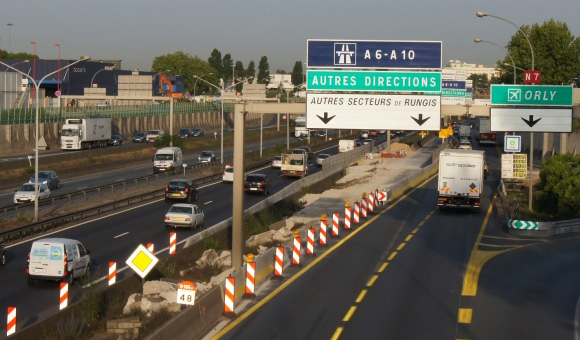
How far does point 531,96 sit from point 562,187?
1854 cm

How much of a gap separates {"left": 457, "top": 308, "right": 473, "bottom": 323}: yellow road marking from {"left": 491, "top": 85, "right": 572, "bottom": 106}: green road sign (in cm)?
931

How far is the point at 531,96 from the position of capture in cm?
2675

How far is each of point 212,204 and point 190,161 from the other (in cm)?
3200

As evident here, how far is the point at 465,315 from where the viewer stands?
771 inches

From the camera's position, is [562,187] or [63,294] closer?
[63,294]

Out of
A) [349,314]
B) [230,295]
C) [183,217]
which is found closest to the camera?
[230,295]

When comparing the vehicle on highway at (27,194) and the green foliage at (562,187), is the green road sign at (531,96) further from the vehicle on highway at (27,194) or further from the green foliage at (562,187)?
the vehicle on highway at (27,194)

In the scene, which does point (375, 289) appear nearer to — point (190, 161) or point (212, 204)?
point (212, 204)

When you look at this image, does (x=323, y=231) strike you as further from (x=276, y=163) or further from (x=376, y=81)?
(x=276, y=163)

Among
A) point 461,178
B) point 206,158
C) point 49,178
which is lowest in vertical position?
point 49,178

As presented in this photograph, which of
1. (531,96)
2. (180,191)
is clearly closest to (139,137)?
(180,191)

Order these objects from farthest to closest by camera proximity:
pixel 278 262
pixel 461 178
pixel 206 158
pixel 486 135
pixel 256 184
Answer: pixel 486 135 → pixel 206 158 → pixel 256 184 → pixel 461 178 → pixel 278 262

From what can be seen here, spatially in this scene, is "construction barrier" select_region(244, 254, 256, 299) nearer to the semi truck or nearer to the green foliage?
the green foliage

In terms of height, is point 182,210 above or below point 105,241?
above
